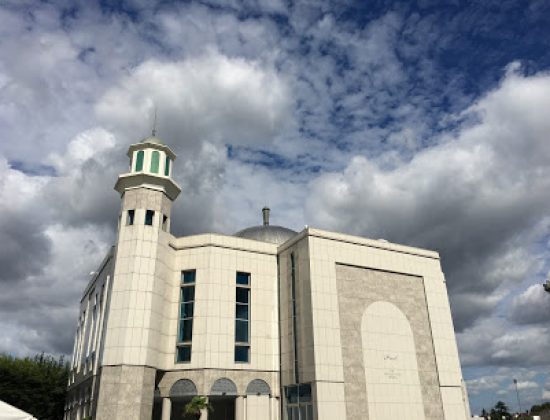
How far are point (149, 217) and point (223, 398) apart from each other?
51.3 feet

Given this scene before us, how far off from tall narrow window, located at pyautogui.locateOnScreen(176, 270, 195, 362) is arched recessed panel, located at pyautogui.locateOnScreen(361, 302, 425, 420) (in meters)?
13.8

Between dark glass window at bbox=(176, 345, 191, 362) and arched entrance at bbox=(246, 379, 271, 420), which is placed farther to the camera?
dark glass window at bbox=(176, 345, 191, 362)

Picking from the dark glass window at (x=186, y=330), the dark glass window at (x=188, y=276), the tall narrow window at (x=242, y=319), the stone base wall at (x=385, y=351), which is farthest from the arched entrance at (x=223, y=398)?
the stone base wall at (x=385, y=351)

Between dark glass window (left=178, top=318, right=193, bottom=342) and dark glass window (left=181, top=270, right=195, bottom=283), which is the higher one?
dark glass window (left=181, top=270, right=195, bottom=283)

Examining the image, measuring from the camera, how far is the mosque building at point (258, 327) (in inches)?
1281

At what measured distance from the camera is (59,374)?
57.9 metres

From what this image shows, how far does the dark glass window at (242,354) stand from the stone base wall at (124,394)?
7024 mm

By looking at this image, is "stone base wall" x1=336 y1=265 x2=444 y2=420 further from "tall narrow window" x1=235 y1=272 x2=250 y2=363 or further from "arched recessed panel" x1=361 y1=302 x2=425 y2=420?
"tall narrow window" x1=235 y1=272 x2=250 y2=363

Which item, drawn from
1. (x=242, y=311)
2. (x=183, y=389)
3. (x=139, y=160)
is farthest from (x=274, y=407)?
(x=139, y=160)

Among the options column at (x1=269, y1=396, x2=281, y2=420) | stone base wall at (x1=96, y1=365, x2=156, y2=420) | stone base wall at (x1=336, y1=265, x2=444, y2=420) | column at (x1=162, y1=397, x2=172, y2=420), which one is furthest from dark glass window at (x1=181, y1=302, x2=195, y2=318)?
stone base wall at (x1=336, y1=265, x2=444, y2=420)

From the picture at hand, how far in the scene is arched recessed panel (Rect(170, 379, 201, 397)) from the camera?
33344mm

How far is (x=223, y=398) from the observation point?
3506cm

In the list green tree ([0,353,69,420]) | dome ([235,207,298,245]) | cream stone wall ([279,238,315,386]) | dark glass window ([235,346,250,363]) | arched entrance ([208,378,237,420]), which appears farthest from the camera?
green tree ([0,353,69,420])

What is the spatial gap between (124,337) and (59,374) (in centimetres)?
3349
